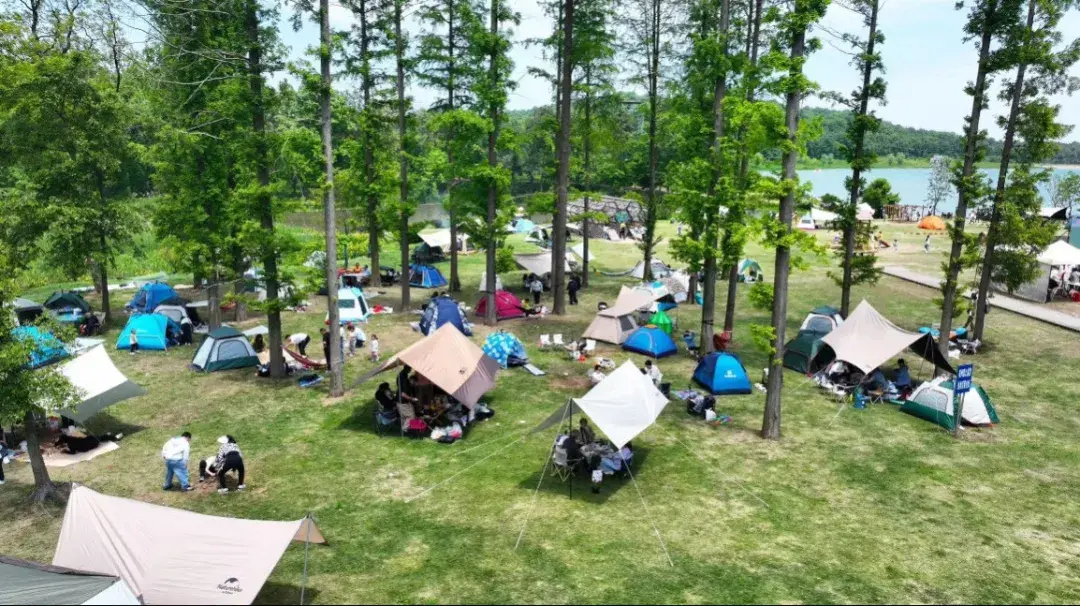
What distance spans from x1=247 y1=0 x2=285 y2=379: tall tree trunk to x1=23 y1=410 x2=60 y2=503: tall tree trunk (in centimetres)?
631

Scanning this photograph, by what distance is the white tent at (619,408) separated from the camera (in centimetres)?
1204

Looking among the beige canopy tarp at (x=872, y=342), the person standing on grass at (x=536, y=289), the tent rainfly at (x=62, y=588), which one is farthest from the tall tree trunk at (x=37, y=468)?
the person standing on grass at (x=536, y=289)

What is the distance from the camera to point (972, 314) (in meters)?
22.0

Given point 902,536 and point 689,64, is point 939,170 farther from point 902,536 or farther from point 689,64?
point 902,536

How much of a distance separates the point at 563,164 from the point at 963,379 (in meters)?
14.5

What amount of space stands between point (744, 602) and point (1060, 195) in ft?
210

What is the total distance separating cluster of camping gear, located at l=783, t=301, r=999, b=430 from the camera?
1535cm

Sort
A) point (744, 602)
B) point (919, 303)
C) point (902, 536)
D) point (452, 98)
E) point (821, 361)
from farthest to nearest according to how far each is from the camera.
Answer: point (919, 303), point (452, 98), point (821, 361), point (902, 536), point (744, 602)

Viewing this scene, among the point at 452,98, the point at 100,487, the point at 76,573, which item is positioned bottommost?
the point at 100,487

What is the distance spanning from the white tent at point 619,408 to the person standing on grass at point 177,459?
641 centimetres

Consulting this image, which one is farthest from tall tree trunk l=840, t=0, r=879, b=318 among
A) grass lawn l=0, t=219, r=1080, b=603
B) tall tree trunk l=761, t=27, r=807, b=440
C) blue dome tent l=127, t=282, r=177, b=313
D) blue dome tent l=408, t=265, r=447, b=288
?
blue dome tent l=127, t=282, r=177, b=313

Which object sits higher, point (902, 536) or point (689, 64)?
point (689, 64)

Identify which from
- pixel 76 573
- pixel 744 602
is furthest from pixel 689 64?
pixel 76 573

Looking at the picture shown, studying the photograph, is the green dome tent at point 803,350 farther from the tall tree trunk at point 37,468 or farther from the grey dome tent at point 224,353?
the tall tree trunk at point 37,468
